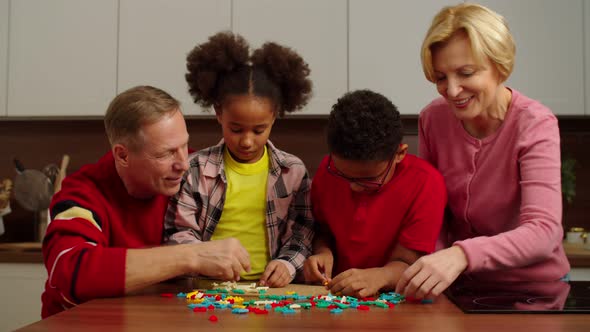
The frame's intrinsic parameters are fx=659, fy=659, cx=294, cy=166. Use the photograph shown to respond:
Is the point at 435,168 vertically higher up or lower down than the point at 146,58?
lower down

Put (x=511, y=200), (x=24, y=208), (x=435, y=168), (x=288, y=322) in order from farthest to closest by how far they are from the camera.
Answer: (x=24, y=208) < (x=435, y=168) < (x=511, y=200) < (x=288, y=322)

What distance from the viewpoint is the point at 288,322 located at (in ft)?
3.32

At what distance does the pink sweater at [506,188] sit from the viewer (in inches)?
49.6

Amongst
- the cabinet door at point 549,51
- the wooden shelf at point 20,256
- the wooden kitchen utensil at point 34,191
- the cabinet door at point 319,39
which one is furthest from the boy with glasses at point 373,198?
the wooden kitchen utensil at point 34,191

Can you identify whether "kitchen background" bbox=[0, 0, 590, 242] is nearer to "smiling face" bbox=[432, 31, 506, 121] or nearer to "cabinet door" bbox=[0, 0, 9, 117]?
"cabinet door" bbox=[0, 0, 9, 117]

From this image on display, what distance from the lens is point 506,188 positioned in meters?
1.44

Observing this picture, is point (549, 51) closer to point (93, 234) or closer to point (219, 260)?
point (219, 260)

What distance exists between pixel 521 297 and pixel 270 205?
0.64 metres

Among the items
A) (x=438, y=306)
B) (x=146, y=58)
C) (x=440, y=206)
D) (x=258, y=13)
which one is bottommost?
(x=438, y=306)

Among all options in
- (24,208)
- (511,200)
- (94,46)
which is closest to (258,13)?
(94,46)

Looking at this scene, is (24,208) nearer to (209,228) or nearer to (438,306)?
(209,228)

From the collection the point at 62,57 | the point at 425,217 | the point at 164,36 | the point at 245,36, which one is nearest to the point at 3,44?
the point at 62,57

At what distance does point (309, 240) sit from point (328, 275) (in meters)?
0.16

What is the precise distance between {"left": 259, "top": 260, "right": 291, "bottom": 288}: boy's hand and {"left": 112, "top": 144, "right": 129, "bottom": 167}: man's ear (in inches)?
15.4
